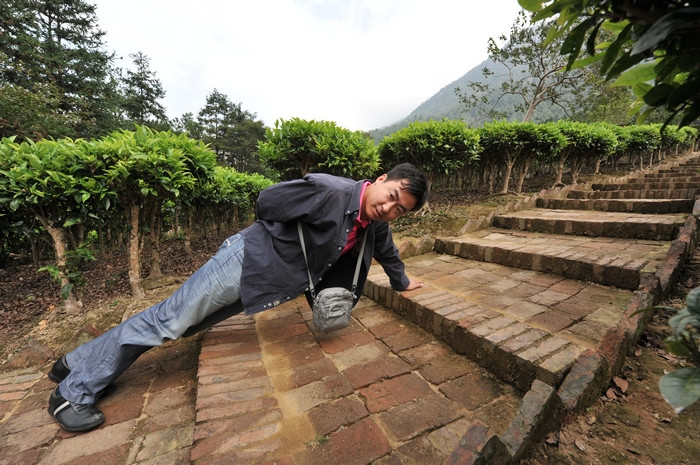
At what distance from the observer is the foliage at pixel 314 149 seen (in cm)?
511

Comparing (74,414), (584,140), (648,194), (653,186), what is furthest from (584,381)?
(584,140)

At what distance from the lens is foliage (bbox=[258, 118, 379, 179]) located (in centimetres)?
511

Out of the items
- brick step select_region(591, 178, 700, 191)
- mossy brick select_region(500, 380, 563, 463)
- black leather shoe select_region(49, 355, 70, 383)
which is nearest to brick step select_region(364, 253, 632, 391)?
mossy brick select_region(500, 380, 563, 463)

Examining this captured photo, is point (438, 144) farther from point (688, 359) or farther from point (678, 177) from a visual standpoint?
point (678, 177)

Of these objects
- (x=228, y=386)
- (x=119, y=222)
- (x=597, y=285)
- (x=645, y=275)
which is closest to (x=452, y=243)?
(x=597, y=285)

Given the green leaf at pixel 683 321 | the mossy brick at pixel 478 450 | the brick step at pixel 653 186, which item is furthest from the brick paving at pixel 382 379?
the brick step at pixel 653 186

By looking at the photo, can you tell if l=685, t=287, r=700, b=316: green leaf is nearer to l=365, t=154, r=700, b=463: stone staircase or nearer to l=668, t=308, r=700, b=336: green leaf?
l=668, t=308, r=700, b=336: green leaf

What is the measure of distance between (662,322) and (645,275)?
35cm

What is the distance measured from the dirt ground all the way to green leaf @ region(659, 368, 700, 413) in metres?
0.85

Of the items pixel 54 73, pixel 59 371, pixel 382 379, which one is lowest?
pixel 382 379

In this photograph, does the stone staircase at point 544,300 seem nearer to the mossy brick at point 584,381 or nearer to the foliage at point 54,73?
the mossy brick at point 584,381

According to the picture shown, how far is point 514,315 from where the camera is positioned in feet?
7.56

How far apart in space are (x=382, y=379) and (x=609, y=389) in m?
1.23

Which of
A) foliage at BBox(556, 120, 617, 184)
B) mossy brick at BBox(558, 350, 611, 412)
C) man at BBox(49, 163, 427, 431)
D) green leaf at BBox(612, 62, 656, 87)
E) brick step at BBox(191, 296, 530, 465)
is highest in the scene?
foliage at BBox(556, 120, 617, 184)
